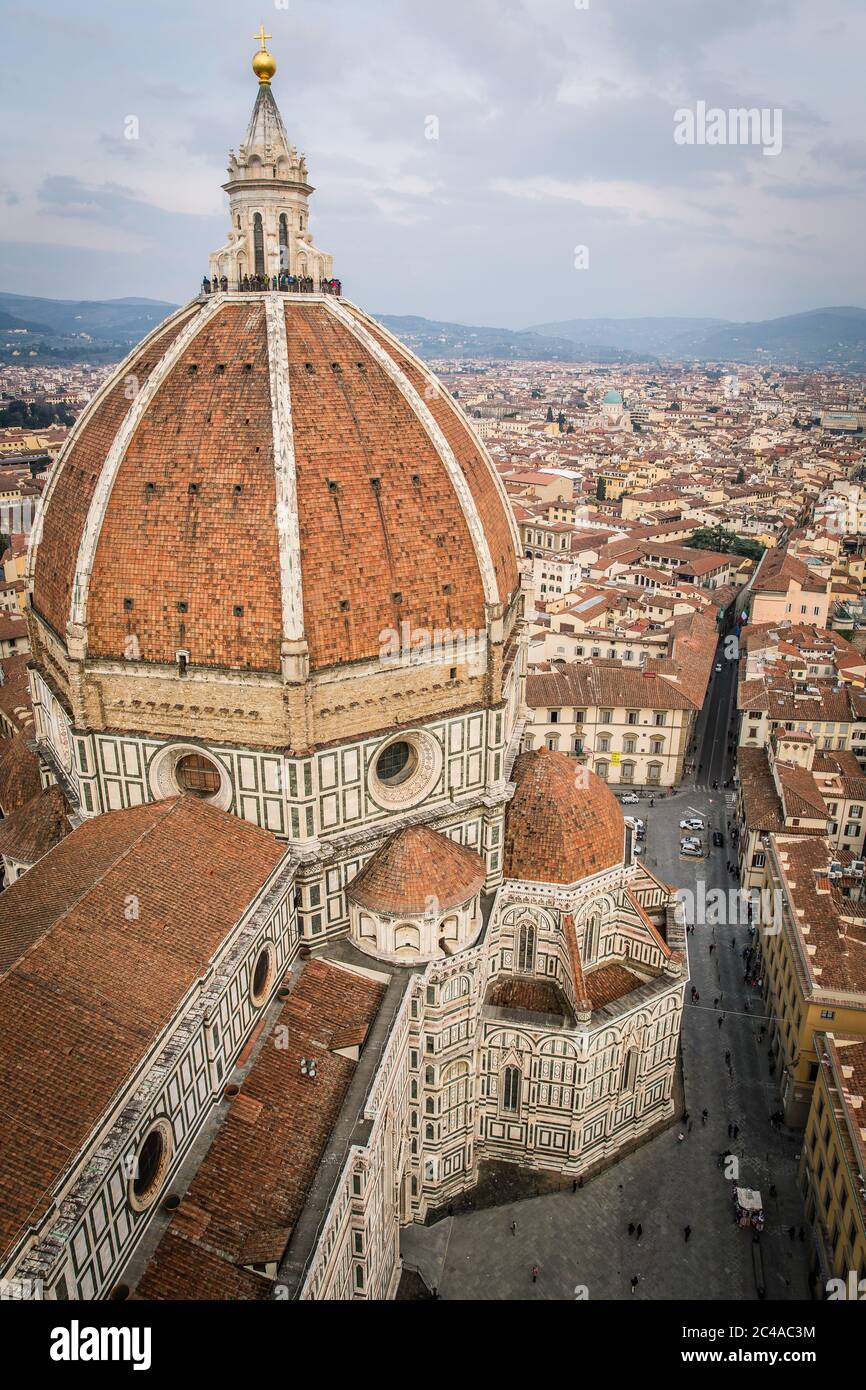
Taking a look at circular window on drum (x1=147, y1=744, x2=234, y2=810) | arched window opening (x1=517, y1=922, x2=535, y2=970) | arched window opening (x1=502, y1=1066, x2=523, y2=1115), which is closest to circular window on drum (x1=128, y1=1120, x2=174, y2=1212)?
circular window on drum (x1=147, y1=744, x2=234, y2=810)

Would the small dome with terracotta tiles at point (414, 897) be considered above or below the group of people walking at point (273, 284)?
below

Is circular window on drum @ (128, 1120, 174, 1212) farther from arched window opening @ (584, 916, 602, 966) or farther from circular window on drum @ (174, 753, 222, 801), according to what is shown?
arched window opening @ (584, 916, 602, 966)

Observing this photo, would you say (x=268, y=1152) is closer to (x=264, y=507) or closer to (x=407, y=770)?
(x=407, y=770)

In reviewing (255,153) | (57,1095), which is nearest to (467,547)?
(255,153)

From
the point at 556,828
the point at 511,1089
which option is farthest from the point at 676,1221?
the point at 556,828

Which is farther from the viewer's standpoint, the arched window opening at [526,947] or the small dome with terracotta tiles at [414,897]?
the arched window opening at [526,947]

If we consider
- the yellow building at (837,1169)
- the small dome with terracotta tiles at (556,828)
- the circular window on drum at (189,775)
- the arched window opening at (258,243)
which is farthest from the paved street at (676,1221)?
the arched window opening at (258,243)

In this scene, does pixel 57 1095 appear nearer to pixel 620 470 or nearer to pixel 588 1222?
pixel 588 1222

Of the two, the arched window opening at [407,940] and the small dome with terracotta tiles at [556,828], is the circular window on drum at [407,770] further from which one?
the small dome with terracotta tiles at [556,828]
